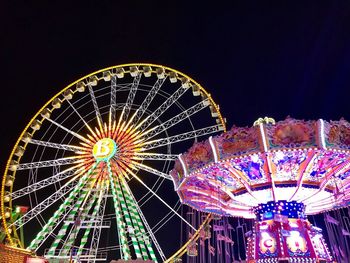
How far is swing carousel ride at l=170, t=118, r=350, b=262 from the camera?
9312 mm

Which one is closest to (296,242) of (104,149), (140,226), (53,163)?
(140,226)

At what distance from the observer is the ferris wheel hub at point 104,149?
1652 cm

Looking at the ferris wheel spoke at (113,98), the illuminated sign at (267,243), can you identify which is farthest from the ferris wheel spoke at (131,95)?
the illuminated sign at (267,243)

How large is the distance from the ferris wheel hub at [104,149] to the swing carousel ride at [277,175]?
5.56 metres

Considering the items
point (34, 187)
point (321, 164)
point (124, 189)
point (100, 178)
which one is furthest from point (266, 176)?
point (34, 187)

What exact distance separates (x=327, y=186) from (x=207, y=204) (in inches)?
154

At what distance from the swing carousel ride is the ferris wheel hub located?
5.56 meters

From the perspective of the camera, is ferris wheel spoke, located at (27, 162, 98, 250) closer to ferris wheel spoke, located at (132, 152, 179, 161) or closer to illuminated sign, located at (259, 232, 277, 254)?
ferris wheel spoke, located at (132, 152, 179, 161)

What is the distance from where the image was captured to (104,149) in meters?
16.7

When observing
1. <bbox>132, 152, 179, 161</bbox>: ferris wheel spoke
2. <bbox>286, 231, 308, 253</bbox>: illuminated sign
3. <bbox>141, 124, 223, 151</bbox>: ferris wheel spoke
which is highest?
<bbox>141, 124, 223, 151</bbox>: ferris wheel spoke

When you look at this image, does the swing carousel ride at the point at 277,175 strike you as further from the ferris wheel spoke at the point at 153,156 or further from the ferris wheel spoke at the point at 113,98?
the ferris wheel spoke at the point at 113,98

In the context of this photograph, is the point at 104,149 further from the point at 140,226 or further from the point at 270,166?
the point at 270,166

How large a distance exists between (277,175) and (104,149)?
8469mm

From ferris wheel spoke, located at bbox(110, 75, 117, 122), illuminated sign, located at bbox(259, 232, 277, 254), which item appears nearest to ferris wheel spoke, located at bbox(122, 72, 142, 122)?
ferris wheel spoke, located at bbox(110, 75, 117, 122)
